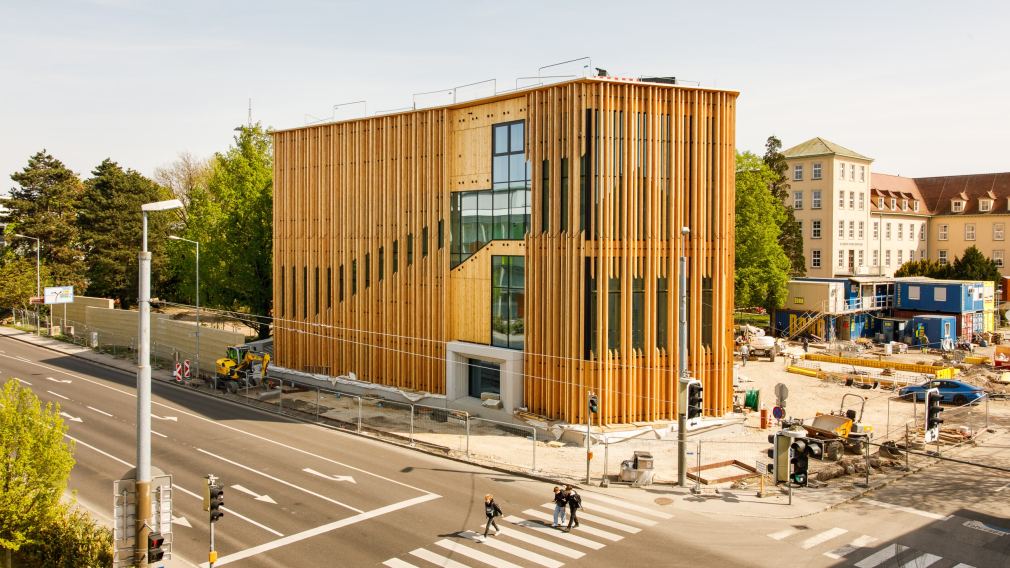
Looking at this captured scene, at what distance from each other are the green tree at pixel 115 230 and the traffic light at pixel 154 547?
2657 inches

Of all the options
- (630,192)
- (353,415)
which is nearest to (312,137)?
(353,415)

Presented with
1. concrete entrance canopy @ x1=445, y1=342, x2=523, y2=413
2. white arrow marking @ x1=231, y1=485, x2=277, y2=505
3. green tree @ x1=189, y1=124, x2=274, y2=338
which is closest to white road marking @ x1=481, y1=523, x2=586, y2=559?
white arrow marking @ x1=231, y1=485, x2=277, y2=505

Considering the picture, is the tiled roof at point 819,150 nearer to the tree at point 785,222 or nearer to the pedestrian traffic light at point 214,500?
the tree at point 785,222

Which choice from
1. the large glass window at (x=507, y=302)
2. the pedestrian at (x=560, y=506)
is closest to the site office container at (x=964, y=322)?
the large glass window at (x=507, y=302)

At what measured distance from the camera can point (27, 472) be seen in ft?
56.5

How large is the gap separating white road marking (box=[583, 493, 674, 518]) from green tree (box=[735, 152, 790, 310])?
39947 millimetres

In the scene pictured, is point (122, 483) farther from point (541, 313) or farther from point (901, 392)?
point (901, 392)

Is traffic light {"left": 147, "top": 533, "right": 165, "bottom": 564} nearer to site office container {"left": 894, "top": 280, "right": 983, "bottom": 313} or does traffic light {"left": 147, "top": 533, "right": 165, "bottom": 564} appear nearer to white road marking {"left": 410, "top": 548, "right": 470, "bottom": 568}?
white road marking {"left": 410, "top": 548, "right": 470, "bottom": 568}

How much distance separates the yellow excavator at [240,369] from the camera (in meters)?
42.9

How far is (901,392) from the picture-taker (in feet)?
133

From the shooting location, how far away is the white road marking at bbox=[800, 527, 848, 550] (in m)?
20.5

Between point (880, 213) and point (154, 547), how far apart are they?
9032 cm

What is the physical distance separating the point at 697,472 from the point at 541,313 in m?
10.5

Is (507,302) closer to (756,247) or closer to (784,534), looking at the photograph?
(784,534)
